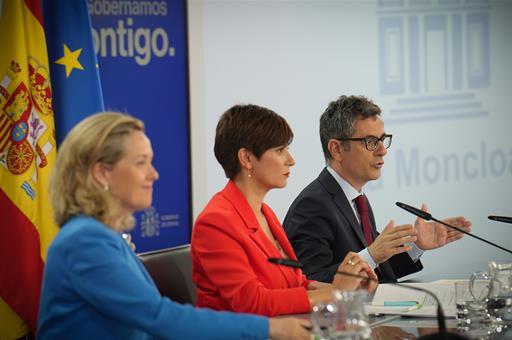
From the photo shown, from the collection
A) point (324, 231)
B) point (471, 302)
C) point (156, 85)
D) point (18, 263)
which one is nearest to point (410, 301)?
point (471, 302)

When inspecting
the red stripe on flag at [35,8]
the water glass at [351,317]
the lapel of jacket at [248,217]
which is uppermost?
the red stripe on flag at [35,8]

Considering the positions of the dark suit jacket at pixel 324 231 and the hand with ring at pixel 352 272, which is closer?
the hand with ring at pixel 352 272

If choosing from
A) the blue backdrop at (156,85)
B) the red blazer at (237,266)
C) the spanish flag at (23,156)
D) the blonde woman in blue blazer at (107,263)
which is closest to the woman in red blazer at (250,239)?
the red blazer at (237,266)

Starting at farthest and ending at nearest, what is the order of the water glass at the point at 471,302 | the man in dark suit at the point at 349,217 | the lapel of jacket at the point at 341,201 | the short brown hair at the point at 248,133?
the lapel of jacket at the point at 341,201 → the man in dark suit at the point at 349,217 → the short brown hair at the point at 248,133 → the water glass at the point at 471,302

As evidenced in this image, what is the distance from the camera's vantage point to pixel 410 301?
8.68ft

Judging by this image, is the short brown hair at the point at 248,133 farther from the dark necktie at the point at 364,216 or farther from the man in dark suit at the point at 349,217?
the dark necktie at the point at 364,216

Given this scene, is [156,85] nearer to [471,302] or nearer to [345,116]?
[345,116]

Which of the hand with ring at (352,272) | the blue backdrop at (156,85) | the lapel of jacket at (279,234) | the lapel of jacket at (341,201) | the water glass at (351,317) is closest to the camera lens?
the water glass at (351,317)

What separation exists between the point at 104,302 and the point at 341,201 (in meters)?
1.63

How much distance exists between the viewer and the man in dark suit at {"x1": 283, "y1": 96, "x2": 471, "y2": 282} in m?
3.12

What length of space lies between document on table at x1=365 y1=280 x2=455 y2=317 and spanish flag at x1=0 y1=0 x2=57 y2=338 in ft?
5.00

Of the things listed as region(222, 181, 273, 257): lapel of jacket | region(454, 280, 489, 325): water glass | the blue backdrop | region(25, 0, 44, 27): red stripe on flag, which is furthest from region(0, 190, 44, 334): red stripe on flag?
region(454, 280, 489, 325): water glass

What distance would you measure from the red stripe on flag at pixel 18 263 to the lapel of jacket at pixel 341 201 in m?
1.26

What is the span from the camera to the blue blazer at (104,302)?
1.93 metres
